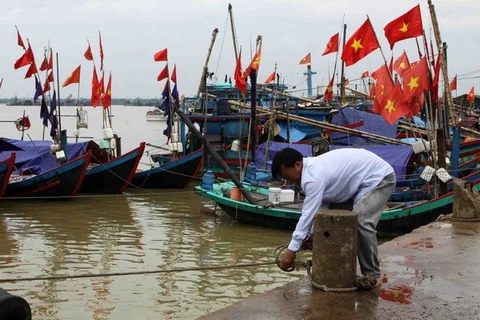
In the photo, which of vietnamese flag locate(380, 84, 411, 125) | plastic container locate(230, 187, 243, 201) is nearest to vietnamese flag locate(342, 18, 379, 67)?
vietnamese flag locate(380, 84, 411, 125)

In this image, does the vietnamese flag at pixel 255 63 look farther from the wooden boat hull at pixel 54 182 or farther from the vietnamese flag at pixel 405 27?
the vietnamese flag at pixel 405 27

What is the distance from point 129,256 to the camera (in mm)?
11664

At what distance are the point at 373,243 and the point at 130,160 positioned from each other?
52.3ft

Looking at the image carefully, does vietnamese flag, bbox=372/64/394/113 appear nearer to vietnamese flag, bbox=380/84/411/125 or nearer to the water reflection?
vietnamese flag, bbox=380/84/411/125

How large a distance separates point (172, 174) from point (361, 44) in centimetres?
1027

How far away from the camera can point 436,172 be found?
12180 mm

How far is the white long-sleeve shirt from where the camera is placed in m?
4.56

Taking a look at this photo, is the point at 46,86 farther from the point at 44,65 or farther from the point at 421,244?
the point at 421,244

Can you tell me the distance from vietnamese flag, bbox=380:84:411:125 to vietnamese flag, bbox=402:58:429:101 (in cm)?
27

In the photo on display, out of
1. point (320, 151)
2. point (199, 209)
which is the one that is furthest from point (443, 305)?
point (199, 209)

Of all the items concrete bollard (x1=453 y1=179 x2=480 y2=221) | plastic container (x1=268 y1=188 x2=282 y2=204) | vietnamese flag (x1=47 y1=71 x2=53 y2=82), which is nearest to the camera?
concrete bollard (x1=453 y1=179 x2=480 y2=221)

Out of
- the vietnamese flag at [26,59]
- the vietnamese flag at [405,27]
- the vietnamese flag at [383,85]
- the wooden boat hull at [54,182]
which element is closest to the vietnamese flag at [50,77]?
the vietnamese flag at [26,59]

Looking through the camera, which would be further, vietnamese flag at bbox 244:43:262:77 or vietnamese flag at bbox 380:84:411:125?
vietnamese flag at bbox 244:43:262:77

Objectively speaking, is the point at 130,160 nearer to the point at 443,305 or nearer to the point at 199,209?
the point at 199,209
